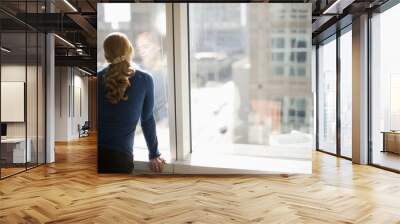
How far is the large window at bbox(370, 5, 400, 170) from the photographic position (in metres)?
6.80

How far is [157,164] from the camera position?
6191mm

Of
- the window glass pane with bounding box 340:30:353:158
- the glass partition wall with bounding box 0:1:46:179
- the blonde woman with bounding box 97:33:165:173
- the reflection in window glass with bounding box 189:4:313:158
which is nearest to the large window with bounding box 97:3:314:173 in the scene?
the reflection in window glass with bounding box 189:4:313:158

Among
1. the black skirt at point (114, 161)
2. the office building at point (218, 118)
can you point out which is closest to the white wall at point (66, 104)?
the office building at point (218, 118)

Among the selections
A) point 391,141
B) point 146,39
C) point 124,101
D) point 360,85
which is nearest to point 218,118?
point 124,101

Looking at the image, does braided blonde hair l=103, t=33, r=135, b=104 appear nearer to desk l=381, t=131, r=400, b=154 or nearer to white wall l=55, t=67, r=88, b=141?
desk l=381, t=131, r=400, b=154

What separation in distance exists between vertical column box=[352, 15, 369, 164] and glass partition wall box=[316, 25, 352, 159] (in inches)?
23.2

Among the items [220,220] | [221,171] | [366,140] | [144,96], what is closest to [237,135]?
[221,171]

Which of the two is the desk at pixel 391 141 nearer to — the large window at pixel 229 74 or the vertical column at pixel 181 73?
the large window at pixel 229 74

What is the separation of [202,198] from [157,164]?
1803 millimetres

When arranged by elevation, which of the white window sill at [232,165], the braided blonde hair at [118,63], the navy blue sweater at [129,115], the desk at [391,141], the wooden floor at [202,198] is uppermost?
the braided blonde hair at [118,63]

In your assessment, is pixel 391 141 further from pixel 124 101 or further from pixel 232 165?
pixel 124 101

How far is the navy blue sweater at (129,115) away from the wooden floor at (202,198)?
1.95 feet

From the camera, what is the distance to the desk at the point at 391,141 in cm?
696

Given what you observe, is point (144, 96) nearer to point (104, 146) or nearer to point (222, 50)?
point (104, 146)
